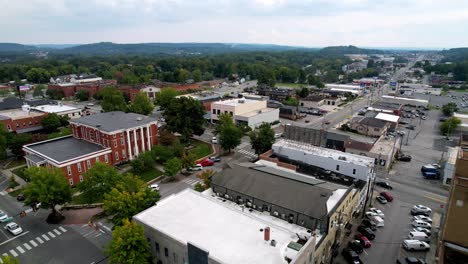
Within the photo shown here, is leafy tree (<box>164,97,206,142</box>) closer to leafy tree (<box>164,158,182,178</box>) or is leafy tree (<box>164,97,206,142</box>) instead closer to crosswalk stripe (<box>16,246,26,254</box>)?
leafy tree (<box>164,158,182,178</box>)

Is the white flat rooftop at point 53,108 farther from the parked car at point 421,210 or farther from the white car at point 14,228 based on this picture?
the parked car at point 421,210

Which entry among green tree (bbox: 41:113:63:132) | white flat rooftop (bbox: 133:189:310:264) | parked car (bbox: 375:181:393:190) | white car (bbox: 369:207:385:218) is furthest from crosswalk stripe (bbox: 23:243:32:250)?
parked car (bbox: 375:181:393:190)

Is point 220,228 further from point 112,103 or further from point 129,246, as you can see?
point 112,103

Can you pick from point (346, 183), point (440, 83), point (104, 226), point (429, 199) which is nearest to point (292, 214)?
point (346, 183)

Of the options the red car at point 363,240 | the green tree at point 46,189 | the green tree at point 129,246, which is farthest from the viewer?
the green tree at point 46,189

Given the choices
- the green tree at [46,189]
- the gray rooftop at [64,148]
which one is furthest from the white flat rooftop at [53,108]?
the green tree at [46,189]
